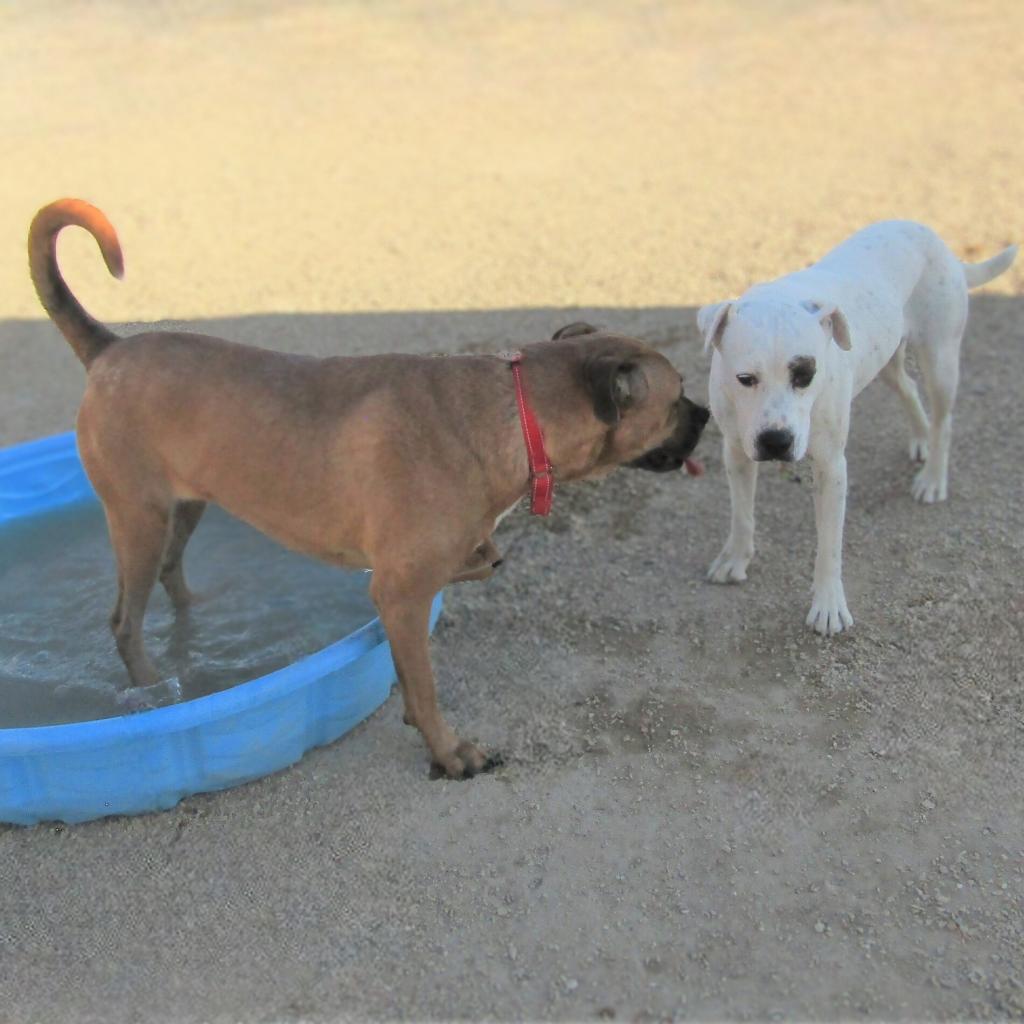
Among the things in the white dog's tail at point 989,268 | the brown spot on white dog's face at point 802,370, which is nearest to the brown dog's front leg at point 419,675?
the brown spot on white dog's face at point 802,370

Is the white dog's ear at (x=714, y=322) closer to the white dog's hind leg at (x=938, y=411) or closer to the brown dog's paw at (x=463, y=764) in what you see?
the white dog's hind leg at (x=938, y=411)

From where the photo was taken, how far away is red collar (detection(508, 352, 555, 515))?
387 centimetres

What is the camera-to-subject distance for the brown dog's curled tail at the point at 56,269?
4.03m

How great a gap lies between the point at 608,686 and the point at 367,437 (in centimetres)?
145

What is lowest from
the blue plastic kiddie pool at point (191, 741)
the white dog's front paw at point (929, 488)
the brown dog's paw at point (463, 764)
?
the white dog's front paw at point (929, 488)

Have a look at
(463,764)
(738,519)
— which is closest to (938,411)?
(738,519)

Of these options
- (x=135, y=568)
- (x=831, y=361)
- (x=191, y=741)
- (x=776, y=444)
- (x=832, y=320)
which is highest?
(x=832, y=320)

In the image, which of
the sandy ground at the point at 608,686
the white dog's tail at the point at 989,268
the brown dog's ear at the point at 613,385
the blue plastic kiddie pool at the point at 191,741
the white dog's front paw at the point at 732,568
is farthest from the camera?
the white dog's tail at the point at 989,268

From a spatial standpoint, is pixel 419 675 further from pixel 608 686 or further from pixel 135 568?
pixel 135 568

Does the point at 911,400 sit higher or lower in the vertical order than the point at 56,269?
lower

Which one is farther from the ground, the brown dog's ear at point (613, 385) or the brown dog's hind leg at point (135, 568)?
the brown dog's ear at point (613, 385)

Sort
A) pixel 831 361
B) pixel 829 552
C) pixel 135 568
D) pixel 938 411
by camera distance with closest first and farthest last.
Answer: pixel 135 568
pixel 831 361
pixel 829 552
pixel 938 411

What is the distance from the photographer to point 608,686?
4.59 meters

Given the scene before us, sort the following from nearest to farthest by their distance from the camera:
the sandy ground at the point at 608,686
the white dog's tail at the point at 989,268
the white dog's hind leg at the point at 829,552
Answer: the sandy ground at the point at 608,686 < the white dog's hind leg at the point at 829,552 < the white dog's tail at the point at 989,268
